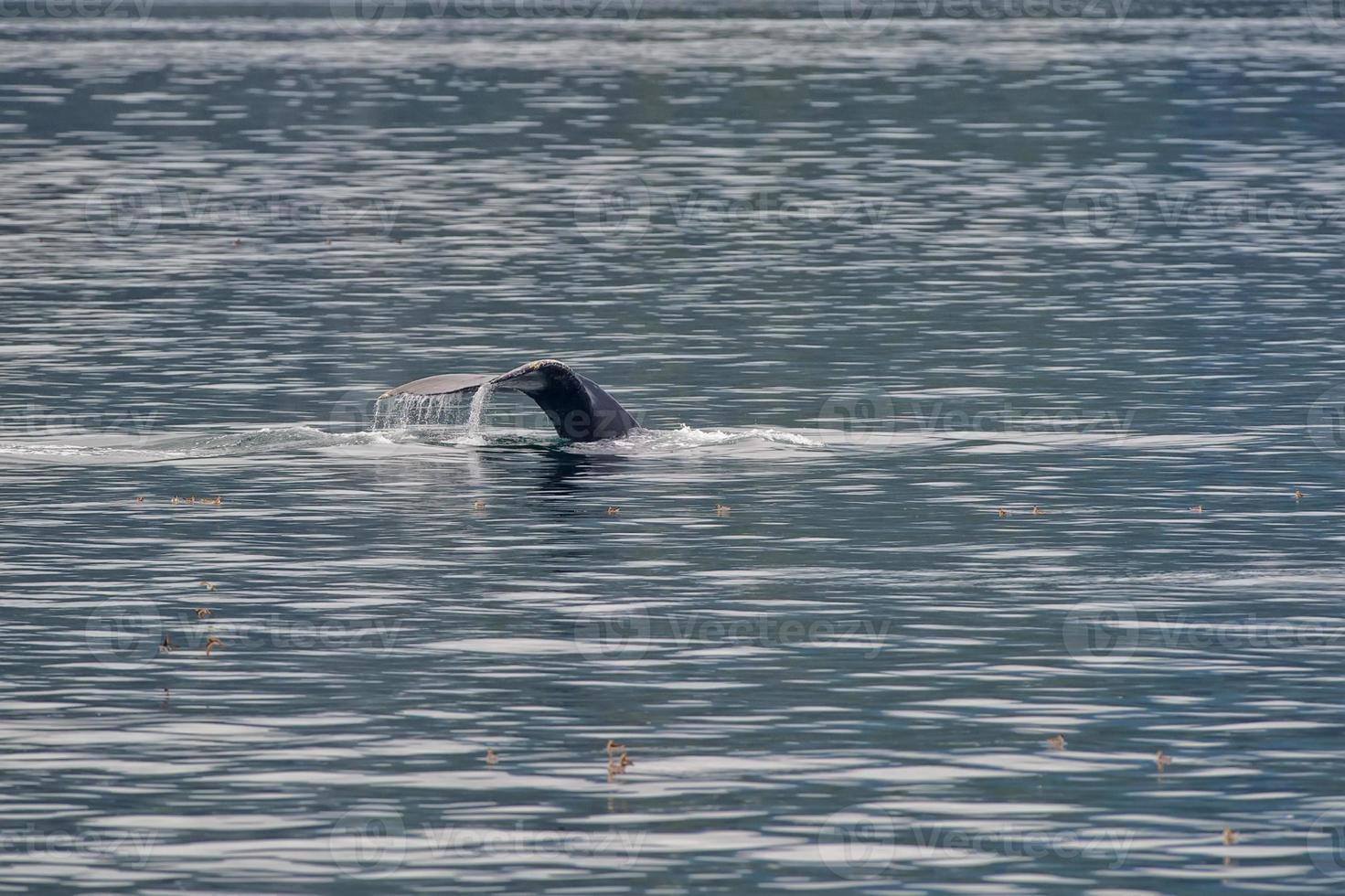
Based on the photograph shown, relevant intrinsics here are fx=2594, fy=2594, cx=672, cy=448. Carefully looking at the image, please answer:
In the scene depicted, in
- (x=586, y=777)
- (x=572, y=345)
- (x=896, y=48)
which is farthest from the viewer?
(x=896, y=48)

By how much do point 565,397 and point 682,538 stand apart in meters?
6.33

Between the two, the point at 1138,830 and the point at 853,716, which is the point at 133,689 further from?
the point at 1138,830

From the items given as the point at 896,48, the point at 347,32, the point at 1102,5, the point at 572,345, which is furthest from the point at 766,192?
the point at 1102,5

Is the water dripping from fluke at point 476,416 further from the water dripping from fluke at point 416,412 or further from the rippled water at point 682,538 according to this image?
the water dripping from fluke at point 416,412

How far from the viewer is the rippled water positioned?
19.7 metres

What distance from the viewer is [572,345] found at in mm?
47469

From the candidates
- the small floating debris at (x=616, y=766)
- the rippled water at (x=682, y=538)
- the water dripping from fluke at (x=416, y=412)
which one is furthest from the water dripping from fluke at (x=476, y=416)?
the small floating debris at (x=616, y=766)

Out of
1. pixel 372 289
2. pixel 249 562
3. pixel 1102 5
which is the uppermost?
pixel 249 562

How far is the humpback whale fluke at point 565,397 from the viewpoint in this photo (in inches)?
1328

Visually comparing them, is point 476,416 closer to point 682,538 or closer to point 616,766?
point 682,538

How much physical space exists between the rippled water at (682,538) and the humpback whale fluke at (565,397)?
0.45m

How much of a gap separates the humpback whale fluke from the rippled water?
1.47 feet

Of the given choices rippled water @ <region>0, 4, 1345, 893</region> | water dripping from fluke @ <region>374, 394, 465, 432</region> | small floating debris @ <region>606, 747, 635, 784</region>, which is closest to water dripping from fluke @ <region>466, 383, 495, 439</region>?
rippled water @ <region>0, 4, 1345, 893</region>

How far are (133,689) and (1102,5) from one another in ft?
553
